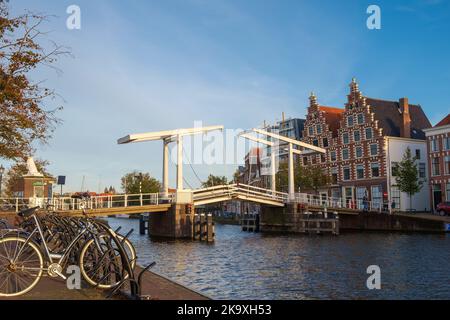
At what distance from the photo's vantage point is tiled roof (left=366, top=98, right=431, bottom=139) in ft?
155

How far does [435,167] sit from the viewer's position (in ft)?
132

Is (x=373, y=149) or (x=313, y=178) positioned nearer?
(x=373, y=149)

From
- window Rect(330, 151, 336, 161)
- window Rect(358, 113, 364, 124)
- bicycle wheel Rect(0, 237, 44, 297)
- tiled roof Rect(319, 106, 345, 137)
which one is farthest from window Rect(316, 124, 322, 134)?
bicycle wheel Rect(0, 237, 44, 297)

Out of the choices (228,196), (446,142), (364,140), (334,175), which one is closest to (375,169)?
(364,140)

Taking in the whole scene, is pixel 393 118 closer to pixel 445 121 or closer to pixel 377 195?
pixel 445 121

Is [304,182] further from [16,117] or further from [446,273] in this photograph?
[16,117]

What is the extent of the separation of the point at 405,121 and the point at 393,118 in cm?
171

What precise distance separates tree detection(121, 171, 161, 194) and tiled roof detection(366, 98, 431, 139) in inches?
1398

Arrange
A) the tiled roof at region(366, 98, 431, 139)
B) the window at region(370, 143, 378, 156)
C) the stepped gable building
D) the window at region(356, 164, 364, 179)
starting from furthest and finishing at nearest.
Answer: the tiled roof at region(366, 98, 431, 139)
the window at region(356, 164, 364, 179)
the window at region(370, 143, 378, 156)
the stepped gable building

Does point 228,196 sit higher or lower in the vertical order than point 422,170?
lower

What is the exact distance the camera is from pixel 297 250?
21.5 meters

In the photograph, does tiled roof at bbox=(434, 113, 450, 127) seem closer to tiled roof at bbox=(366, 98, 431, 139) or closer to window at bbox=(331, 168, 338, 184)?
tiled roof at bbox=(366, 98, 431, 139)

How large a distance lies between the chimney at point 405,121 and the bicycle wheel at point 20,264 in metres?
44.6
